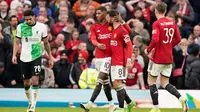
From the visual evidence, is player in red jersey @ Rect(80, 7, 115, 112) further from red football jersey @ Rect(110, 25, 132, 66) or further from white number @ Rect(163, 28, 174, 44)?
white number @ Rect(163, 28, 174, 44)

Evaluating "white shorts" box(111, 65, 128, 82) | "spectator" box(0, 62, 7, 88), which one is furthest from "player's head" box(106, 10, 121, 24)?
"spectator" box(0, 62, 7, 88)

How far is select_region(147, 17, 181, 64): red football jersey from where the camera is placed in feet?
59.4

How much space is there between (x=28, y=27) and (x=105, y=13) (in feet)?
6.80

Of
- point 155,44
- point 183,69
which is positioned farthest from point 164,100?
point 155,44

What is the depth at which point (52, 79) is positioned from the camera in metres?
24.2

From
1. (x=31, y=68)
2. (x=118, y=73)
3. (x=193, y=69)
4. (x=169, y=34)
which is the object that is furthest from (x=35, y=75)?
(x=193, y=69)

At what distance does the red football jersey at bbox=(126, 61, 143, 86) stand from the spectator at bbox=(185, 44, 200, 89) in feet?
5.13

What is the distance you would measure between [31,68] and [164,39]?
3631mm

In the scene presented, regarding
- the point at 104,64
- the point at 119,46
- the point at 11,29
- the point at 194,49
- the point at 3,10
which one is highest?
the point at 3,10

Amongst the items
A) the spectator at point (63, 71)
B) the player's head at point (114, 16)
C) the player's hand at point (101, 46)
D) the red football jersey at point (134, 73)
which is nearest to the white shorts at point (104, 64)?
the player's hand at point (101, 46)

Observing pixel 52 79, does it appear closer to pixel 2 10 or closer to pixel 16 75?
pixel 16 75

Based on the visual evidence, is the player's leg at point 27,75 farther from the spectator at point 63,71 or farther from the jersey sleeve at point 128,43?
the spectator at point 63,71

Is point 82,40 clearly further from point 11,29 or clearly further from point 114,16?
point 114,16

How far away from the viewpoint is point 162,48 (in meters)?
18.3
